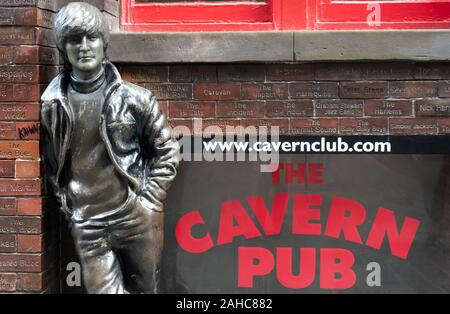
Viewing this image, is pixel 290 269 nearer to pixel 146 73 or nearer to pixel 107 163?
pixel 107 163

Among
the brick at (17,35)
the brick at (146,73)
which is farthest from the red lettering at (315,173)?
the brick at (17,35)

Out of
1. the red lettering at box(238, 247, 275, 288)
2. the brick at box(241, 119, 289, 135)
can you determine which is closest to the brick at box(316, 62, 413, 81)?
the brick at box(241, 119, 289, 135)

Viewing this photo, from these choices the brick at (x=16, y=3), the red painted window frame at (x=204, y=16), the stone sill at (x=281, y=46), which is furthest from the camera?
the red painted window frame at (x=204, y=16)

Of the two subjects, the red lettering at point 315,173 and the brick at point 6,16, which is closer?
the brick at point 6,16

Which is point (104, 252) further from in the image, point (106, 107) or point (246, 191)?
point (246, 191)

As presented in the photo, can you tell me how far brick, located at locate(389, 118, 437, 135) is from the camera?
13.2ft

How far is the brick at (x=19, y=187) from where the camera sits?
12.4ft

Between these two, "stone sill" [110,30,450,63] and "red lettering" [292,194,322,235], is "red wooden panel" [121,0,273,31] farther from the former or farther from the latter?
"red lettering" [292,194,322,235]

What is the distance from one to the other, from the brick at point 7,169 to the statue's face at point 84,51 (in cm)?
85

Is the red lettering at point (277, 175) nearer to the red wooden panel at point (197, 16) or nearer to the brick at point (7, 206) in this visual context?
the red wooden panel at point (197, 16)

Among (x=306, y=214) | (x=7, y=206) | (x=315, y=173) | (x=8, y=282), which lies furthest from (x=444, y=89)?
(x=8, y=282)

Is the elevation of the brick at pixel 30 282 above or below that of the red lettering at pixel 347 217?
below

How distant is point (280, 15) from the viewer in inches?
162

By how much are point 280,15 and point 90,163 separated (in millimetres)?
1657
